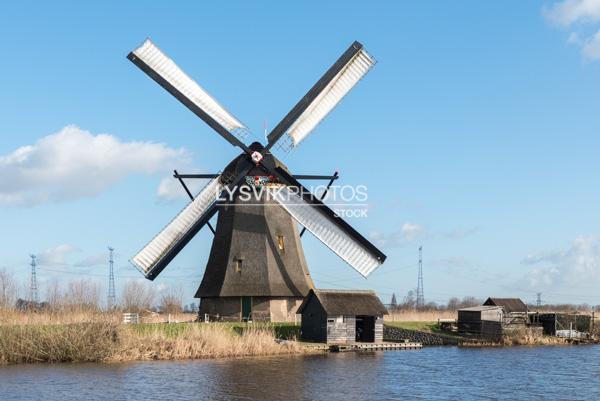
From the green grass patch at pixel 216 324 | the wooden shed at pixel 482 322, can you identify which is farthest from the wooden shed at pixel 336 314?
the wooden shed at pixel 482 322

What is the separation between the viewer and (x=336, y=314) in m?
30.8

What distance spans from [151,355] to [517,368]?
12.3 m

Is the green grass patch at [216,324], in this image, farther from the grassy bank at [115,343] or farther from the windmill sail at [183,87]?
the windmill sail at [183,87]

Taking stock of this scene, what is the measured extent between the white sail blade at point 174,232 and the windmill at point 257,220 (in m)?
0.04

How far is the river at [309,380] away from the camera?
61.3 feet

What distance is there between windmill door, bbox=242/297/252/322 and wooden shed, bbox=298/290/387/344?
6.59 feet

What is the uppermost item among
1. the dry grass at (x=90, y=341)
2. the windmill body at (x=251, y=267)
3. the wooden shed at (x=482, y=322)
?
the windmill body at (x=251, y=267)

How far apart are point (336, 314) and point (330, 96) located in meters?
8.59

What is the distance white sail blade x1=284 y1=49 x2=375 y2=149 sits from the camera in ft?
99.0

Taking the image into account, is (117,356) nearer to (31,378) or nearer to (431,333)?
(31,378)

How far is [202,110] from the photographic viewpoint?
1156 inches

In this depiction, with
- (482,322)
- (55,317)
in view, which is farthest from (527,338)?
(55,317)

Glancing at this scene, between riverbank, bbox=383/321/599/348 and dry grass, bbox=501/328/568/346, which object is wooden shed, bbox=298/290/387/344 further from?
dry grass, bbox=501/328/568/346

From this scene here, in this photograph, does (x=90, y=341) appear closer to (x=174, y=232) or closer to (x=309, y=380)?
(x=174, y=232)
